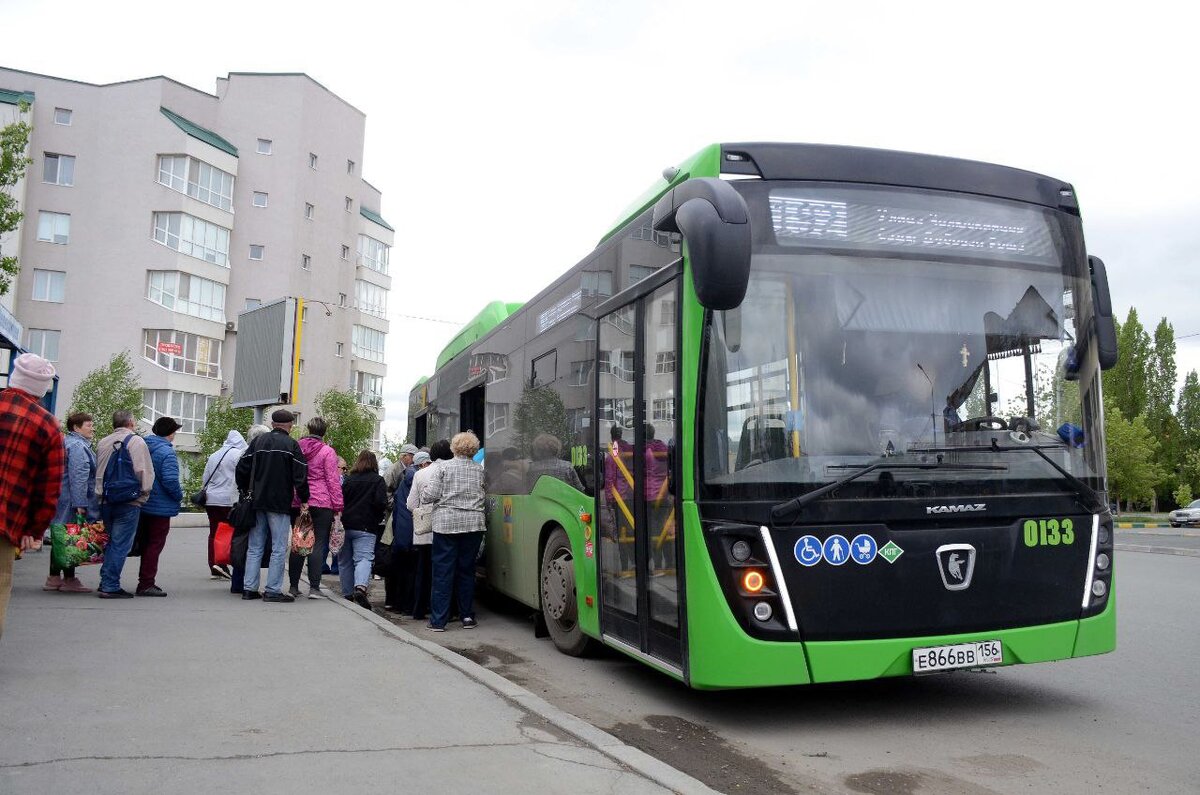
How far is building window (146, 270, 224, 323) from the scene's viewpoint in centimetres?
5238

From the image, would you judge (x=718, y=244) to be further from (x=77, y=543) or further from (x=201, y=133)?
(x=201, y=133)

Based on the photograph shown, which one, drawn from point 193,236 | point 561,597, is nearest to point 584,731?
point 561,597

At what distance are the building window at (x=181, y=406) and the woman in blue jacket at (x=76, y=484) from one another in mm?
42356

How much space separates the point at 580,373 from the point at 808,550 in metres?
2.85

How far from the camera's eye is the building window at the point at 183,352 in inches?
2056

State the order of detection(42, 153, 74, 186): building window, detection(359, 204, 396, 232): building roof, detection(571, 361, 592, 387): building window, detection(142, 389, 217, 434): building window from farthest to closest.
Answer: detection(359, 204, 396, 232): building roof, detection(142, 389, 217, 434): building window, detection(42, 153, 74, 186): building window, detection(571, 361, 592, 387): building window

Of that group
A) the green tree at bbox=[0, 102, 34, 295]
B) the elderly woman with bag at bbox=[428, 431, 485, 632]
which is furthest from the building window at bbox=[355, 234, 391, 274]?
the elderly woman with bag at bbox=[428, 431, 485, 632]

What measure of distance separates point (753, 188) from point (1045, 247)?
77.5 inches

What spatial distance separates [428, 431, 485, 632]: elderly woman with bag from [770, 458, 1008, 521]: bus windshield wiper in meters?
4.56

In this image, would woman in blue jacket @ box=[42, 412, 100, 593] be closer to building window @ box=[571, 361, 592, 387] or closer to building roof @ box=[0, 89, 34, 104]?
building window @ box=[571, 361, 592, 387]

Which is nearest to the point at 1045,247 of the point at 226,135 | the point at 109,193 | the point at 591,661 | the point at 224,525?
the point at 591,661

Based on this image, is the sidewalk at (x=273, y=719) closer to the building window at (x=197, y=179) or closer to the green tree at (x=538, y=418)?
the green tree at (x=538, y=418)

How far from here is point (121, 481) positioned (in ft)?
30.9

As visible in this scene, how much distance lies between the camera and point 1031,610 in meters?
5.86
